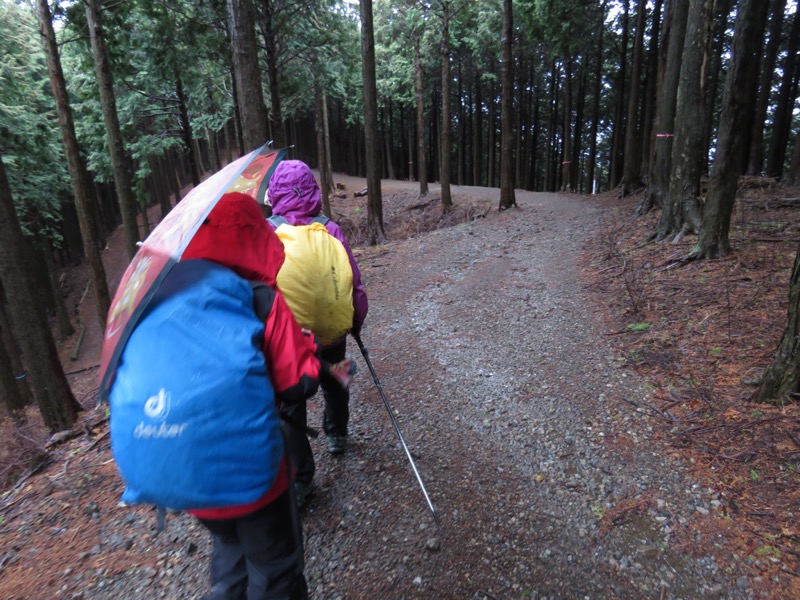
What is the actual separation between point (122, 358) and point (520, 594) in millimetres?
2296

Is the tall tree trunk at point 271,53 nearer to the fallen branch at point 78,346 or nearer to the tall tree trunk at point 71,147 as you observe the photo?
the tall tree trunk at point 71,147

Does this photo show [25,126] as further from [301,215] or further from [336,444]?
[336,444]

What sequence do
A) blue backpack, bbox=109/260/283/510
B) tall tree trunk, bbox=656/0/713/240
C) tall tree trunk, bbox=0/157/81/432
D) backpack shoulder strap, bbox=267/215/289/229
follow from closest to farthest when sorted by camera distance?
1. blue backpack, bbox=109/260/283/510
2. backpack shoulder strap, bbox=267/215/289/229
3. tall tree trunk, bbox=0/157/81/432
4. tall tree trunk, bbox=656/0/713/240

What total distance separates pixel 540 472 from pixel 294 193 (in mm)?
2657

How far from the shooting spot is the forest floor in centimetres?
255

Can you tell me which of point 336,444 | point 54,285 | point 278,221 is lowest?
point 54,285

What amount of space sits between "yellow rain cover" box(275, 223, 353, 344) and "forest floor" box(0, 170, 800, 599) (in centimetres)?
139

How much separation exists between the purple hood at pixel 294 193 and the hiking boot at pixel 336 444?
1.83 metres

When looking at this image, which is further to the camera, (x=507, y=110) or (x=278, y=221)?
(x=507, y=110)

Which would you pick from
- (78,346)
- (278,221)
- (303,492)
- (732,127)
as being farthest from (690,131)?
(78,346)

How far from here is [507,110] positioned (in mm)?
13703

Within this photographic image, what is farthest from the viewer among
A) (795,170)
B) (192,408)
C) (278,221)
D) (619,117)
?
(619,117)

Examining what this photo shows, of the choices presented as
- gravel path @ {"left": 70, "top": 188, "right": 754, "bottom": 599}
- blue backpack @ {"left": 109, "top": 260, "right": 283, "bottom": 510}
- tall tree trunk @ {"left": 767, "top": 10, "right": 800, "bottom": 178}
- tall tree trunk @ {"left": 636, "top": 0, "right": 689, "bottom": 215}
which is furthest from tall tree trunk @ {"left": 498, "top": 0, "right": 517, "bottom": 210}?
blue backpack @ {"left": 109, "top": 260, "right": 283, "bottom": 510}

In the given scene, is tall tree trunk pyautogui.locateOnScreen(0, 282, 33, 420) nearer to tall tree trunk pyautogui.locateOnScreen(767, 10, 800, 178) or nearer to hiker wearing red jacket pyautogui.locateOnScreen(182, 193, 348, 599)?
hiker wearing red jacket pyautogui.locateOnScreen(182, 193, 348, 599)
